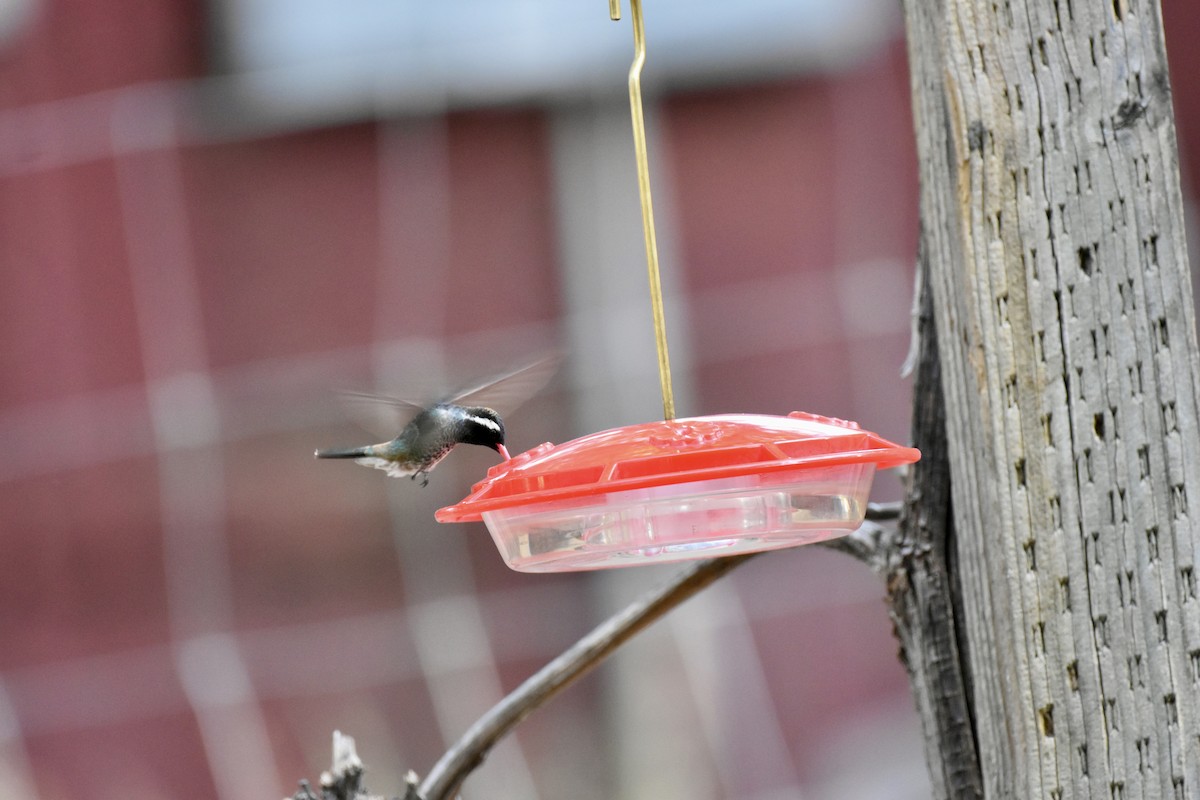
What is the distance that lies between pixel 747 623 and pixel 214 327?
4.91ft

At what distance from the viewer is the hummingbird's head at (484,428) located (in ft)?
4.54

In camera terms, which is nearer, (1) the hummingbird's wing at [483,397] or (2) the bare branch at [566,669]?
(2) the bare branch at [566,669]

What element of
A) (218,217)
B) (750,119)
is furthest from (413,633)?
(750,119)

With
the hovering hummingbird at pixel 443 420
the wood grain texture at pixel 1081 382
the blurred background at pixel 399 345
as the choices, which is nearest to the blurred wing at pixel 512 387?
the hovering hummingbird at pixel 443 420

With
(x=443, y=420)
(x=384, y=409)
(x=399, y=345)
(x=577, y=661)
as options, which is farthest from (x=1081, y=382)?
(x=399, y=345)

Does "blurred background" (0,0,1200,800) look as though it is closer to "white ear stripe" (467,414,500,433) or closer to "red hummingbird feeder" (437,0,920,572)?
"white ear stripe" (467,414,500,433)

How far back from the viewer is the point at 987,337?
0.87 metres

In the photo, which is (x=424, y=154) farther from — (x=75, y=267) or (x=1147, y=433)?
(x=1147, y=433)

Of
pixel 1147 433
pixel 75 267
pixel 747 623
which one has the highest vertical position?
pixel 75 267

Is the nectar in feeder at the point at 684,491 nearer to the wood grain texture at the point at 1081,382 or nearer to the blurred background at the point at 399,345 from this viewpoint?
the wood grain texture at the point at 1081,382

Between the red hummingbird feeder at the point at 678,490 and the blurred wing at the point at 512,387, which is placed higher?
the blurred wing at the point at 512,387

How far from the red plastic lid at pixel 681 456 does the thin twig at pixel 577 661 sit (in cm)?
18

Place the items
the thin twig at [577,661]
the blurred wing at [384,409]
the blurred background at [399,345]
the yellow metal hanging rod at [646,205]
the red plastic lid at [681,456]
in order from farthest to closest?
the blurred background at [399,345]
the blurred wing at [384,409]
the thin twig at [577,661]
the yellow metal hanging rod at [646,205]
the red plastic lid at [681,456]

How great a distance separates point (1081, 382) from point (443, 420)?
31.6 inches
